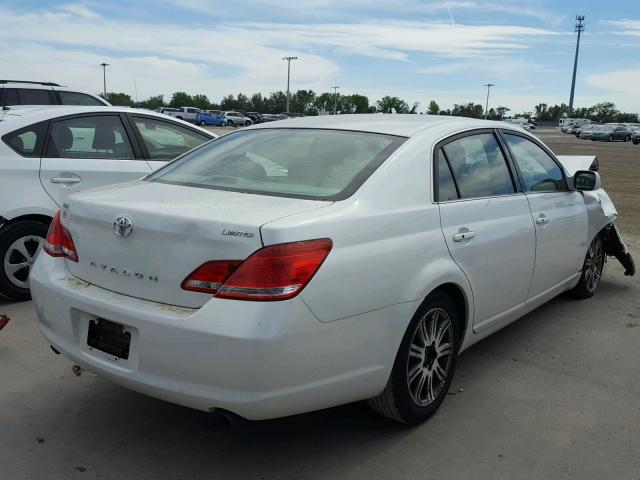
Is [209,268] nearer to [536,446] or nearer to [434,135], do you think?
[434,135]

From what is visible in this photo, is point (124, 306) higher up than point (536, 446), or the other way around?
point (124, 306)

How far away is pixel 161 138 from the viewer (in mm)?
5891

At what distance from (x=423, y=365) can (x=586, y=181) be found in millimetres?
2345

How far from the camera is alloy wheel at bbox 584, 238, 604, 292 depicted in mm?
5207

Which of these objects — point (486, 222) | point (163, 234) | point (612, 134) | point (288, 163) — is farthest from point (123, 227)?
point (612, 134)

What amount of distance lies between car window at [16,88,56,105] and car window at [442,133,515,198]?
335 inches

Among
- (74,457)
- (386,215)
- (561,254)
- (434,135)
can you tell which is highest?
(434,135)

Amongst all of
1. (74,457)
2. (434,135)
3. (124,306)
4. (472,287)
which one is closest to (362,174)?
(434,135)

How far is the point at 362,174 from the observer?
115 inches

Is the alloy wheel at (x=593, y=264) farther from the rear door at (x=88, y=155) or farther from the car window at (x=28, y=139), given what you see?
the car window at (x=28, y=139)

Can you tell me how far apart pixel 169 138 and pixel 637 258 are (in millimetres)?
5407

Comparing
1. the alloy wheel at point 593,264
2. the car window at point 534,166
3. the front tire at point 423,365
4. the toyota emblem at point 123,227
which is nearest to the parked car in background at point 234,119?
the alloy wheel at point 593,264

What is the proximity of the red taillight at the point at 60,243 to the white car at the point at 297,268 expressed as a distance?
11mm

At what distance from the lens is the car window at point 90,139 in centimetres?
524
